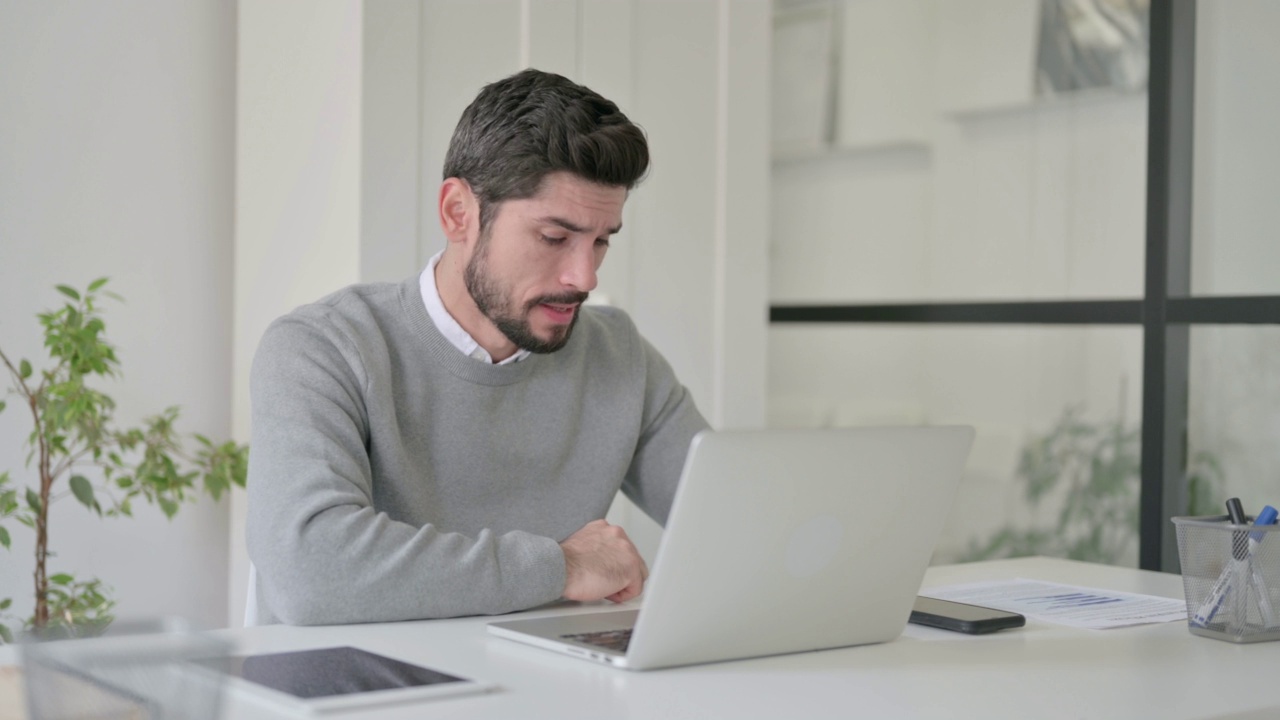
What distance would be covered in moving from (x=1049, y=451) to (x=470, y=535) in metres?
1.98

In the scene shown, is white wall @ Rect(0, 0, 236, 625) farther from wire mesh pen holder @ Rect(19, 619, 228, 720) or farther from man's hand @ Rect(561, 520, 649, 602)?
wire mesh pen holder @ Rect(19, 619, 228, 720)

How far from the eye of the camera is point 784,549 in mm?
1237

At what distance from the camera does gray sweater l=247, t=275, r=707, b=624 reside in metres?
1.46

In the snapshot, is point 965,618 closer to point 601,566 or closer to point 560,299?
point 601,566

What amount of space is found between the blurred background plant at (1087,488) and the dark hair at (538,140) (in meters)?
1.71

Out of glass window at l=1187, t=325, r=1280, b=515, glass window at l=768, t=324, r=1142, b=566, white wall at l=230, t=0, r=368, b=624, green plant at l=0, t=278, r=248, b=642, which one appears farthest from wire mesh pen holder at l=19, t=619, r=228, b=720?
glass window at l=768, t=324, r=1142, b=566

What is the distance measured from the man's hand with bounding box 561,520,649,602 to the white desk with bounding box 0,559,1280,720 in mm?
136

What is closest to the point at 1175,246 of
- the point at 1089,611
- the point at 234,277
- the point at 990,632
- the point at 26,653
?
the point at 1089,611

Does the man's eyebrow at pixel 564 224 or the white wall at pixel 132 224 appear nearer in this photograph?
the man's eyebrow at pixel 564 224

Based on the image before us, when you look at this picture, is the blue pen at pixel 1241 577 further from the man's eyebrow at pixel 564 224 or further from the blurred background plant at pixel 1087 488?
the blurred background plant at pixel 1087 488

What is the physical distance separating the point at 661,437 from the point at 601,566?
0.51m

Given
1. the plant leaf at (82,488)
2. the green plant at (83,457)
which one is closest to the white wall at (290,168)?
the green plant at (83,457)

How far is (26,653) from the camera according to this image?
2.20 ft

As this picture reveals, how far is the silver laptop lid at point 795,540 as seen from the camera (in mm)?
1168
